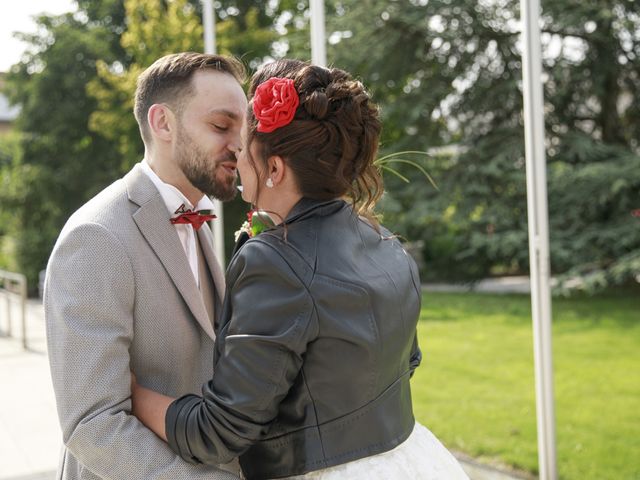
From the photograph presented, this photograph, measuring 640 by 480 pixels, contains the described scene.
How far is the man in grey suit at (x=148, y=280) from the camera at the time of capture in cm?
147

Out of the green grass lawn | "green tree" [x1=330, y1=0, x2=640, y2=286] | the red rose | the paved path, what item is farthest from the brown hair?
"green tree" [x1=330, y1=0, x2=640, y2=286]

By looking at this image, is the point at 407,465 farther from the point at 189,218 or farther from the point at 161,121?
the point at 161,121

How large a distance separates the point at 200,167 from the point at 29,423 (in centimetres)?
492

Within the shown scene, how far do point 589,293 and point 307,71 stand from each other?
9.12 metres

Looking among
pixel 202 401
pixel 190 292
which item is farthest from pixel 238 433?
pixel 190 292

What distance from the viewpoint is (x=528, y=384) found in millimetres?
6590

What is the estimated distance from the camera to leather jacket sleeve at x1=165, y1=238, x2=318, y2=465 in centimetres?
133

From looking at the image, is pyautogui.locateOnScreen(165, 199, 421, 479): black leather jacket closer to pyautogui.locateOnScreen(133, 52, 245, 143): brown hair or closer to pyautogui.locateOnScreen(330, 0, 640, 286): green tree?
pyautogui.locateOnScreen(133, 52, 245, 143): brown hair

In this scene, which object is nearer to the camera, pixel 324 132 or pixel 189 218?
pixel 324 132

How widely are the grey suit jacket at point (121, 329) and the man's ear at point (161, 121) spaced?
0.43ft

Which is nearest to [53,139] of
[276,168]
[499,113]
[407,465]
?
[499,113]

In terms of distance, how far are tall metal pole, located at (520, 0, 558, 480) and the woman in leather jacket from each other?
77.3 inches

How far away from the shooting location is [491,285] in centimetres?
1301

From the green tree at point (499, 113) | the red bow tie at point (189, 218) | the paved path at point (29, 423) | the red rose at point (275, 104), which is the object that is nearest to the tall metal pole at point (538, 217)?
the paved path at point (29, 423)
